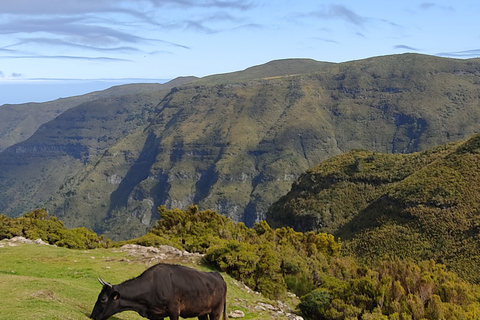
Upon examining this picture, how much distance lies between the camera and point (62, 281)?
20.4 metres

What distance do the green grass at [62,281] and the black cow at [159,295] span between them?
157cm

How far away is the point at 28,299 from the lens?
51.0 ft

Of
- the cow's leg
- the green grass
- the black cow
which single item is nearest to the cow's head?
the black cow

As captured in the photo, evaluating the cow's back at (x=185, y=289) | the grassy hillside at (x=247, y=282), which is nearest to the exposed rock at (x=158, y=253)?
the grassy hillside at (x=247, y=282)

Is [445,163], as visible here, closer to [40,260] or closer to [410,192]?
[410,192]

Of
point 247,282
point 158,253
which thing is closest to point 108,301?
point 158,253

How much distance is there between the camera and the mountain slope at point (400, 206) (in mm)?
73638

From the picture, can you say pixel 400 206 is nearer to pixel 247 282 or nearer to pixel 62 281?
pixel 247 282

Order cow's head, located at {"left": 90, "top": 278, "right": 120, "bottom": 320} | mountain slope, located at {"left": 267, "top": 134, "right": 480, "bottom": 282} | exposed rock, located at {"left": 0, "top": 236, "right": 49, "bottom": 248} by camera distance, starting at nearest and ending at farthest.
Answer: cow's head, located at {"left": 90, "top": 278, "right": 120, "bottom": 320} → exposed rock, located at {"left": 0, "top": 236, "right": 49, "bottom": 248} → mountain slope, located at {"left": 267, "top": 134, "right": 480, "bottom": 282}

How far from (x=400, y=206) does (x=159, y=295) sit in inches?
3179

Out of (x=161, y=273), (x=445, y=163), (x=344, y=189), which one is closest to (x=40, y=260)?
(x=161, y=273)

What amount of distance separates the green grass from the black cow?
1575 mm

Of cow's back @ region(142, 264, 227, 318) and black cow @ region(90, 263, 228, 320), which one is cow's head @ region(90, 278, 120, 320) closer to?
black cow @ region(90, 263, 228, 320)

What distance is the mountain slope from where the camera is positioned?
73638 millimetres
